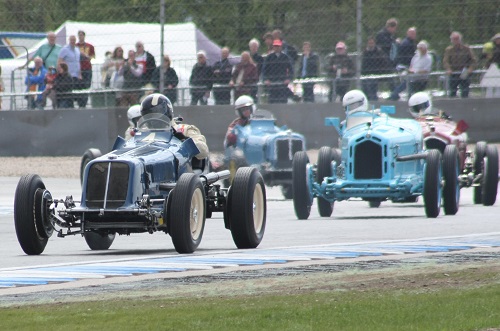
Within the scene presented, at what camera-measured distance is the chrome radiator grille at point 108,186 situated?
11.5 metres

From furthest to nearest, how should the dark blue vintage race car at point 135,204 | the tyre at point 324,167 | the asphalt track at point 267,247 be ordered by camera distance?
the tyre at point 324,167
the dark blue vintage race car at point 135,204
the asphalt track at point 267,247

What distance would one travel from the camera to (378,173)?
16344mm

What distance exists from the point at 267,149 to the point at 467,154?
12.0ft

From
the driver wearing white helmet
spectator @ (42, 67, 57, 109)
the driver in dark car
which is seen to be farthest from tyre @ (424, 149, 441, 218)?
spectator @ (42, 67, 57, 109)

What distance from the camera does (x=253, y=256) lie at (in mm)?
11164

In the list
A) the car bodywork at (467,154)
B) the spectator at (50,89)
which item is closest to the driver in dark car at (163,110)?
the car bodywork at (467,154)

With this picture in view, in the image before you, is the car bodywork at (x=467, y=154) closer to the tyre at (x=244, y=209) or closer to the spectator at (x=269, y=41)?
the spectator at (x=269, y=41)

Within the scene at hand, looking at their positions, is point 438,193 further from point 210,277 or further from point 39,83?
point 39,83

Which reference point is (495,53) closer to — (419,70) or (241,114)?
(419,70)

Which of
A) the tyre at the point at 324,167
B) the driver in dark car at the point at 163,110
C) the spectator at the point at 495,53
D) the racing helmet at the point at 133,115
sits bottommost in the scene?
the tyre at the point at 324,167

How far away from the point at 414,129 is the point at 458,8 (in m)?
4.97

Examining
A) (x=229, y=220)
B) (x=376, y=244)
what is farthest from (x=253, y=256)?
(x=376, y=244)

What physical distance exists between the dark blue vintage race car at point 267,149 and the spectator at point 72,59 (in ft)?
13.0

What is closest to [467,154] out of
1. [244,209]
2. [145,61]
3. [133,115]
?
[133,115]
